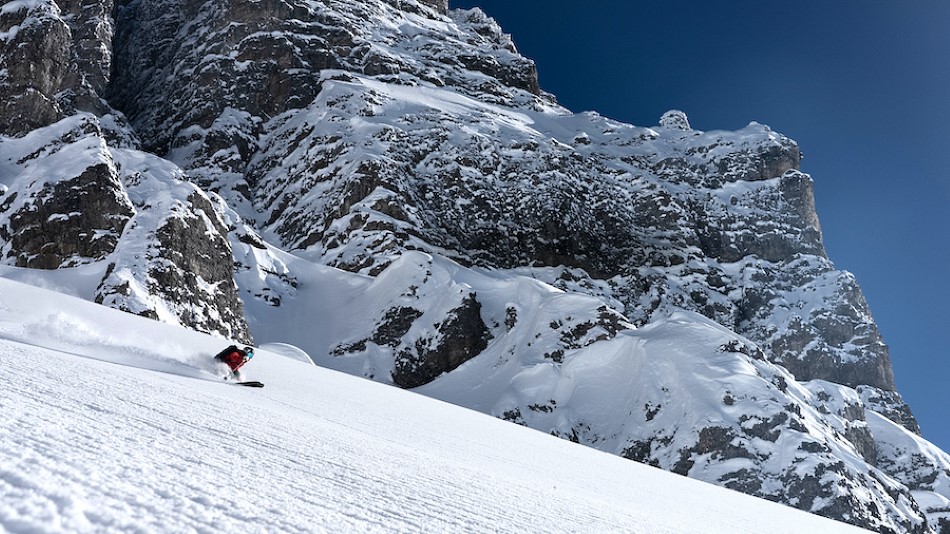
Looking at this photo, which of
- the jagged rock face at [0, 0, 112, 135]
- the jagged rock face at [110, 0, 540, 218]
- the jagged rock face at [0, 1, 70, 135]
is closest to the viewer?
the jagged rock face at [0, 0, 112, 135]

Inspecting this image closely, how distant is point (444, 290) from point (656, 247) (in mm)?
44890

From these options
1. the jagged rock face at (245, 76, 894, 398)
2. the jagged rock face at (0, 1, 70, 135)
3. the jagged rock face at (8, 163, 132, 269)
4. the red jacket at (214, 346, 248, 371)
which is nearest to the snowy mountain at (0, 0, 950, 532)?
the jagged rock face at (8, 163, 132, 269)

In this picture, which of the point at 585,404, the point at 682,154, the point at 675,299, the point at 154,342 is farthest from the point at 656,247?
the point at 154,342

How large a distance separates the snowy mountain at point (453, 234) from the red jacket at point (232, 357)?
9.03 ft

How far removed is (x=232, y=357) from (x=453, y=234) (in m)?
96.0

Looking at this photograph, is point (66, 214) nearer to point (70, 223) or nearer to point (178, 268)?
point (70, 223)

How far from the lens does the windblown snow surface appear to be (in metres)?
3.27

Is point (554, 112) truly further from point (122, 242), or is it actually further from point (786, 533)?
point (786, 533)

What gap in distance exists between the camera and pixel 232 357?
14789 mm

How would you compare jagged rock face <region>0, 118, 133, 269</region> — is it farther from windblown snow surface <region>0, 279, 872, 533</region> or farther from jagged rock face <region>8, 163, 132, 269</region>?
windblown snow surface <region>0, 279, 872, 533</region>

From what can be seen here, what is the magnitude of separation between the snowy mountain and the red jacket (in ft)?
9.03

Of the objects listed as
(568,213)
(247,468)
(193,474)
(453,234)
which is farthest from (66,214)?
(568,213)

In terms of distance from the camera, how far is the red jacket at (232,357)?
48.3 ft

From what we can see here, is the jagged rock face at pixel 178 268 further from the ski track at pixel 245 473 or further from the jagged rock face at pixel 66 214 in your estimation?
the ski track at pixel 245 473
